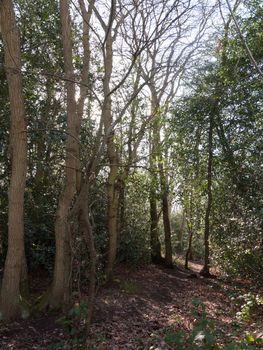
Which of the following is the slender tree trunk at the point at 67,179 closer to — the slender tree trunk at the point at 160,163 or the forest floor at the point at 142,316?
the forest floor at the point at 142,316

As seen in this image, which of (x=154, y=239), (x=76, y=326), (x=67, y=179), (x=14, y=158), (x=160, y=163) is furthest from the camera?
(x=154, y=239)

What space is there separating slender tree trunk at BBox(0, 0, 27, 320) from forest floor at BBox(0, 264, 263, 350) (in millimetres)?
431

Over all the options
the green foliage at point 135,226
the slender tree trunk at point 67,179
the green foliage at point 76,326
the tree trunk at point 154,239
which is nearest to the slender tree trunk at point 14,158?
the slender tree trunk at point 67,179

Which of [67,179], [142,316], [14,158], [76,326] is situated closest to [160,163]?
[67,179]

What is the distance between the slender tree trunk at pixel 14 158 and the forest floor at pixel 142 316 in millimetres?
431

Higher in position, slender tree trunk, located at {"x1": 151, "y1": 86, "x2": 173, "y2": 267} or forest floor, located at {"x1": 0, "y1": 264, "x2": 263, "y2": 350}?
slender tree trunk, located at {"x1": 151, "y1": 86, "x2": 173, "y2": 267}

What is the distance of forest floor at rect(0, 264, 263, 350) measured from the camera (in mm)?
4773

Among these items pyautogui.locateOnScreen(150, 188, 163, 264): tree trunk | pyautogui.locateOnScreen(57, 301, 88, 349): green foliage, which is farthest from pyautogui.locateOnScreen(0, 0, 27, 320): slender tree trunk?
pyautogui.locateOnScreen(150, 188, 163, 264): tree trunk

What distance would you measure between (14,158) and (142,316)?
3.33m

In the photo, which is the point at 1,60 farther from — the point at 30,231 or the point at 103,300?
the point at 103,300

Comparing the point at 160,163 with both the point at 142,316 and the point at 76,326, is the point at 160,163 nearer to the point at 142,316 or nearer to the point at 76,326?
the point at 142,316

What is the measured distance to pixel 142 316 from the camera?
6.20 metres

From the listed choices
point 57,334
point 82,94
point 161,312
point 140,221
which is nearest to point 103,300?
point 161,312

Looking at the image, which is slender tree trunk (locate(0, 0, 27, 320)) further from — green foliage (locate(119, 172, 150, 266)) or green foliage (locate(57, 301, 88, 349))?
green foliage (locate(119, 172, 150, 266))
